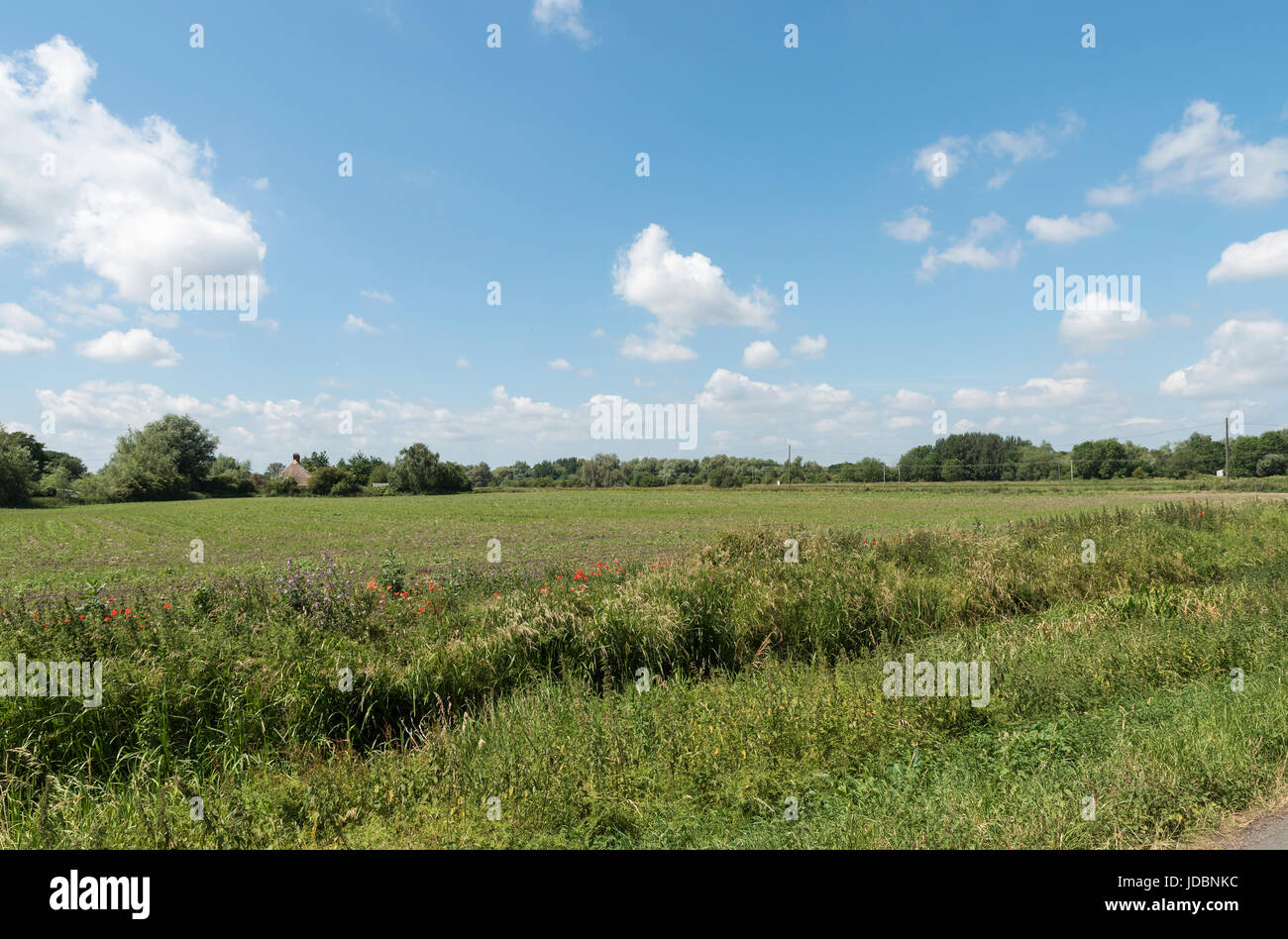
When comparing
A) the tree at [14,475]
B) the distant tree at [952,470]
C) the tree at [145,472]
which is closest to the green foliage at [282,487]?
the tree at [145,472]

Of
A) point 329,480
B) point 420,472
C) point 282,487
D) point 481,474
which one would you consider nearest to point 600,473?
point 481,474

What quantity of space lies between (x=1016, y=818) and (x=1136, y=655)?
4.66 meters

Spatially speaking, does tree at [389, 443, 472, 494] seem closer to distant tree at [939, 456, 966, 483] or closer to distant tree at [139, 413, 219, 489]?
distant tree at [139, 413, 219, 489]

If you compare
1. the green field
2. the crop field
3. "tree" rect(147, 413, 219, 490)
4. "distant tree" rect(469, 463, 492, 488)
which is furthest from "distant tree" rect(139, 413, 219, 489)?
the crop field

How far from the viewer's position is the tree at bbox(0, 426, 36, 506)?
65.2 meters

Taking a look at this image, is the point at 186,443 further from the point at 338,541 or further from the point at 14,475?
the point at 338,541

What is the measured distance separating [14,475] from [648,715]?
92252 millimetres

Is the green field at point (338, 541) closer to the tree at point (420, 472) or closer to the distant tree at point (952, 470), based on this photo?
the tree at point (420, 472)

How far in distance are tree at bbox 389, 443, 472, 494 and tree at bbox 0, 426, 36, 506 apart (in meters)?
40.5

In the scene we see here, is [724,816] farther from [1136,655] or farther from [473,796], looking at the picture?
[1136,655]
